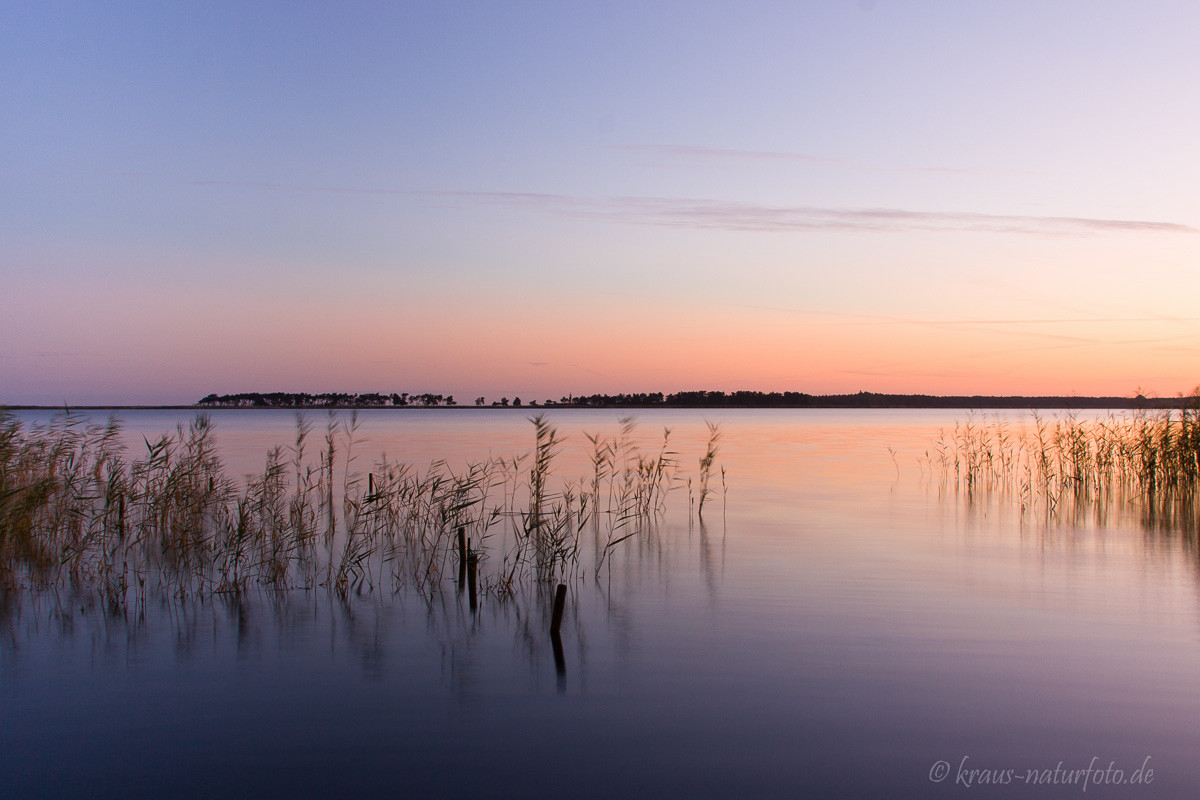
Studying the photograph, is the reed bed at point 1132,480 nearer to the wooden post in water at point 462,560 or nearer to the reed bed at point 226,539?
the reed bed at point 226,539

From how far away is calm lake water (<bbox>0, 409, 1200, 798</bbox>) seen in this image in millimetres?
6059

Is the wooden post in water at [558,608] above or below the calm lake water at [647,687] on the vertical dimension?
above

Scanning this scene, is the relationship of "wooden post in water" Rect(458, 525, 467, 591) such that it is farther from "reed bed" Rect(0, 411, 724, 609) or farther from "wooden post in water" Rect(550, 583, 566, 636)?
"wooden post in water" Rect(550, 583, 566, 636)

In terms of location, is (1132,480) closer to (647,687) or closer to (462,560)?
(462,560)

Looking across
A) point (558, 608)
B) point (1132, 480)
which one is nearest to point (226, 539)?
point (558, 608)

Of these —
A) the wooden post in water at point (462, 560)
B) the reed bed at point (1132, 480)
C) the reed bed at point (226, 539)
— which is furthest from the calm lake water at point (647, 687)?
the reed bed at point (1132, 480)

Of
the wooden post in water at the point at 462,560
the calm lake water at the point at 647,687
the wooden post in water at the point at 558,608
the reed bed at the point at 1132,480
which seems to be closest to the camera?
the calm lake water at the point at 647,687

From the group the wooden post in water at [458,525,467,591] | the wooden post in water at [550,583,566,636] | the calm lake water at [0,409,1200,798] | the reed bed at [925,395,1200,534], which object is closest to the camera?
the calm lake water at [0,409,1200,798]

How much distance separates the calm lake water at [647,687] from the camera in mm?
6059

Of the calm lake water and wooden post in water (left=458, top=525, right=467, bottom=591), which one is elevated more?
wooden post in water (left=458, top=525, right=467, bottom=591)

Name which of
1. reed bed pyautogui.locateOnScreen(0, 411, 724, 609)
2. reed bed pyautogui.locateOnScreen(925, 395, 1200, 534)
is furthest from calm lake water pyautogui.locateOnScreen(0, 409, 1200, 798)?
reed bed pyautogui.locateOnScreen(925, 395, 1200, 534)

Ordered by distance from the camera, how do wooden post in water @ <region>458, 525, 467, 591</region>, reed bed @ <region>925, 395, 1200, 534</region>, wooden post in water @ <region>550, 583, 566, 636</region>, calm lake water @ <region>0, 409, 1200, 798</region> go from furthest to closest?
reed bed @ <region>925, 395, 1200, 534</region> < wooden post in water @ <region>458, 525, 467, 591</region> < wooden post in water @ <region>550, 583, 566, 636</region> < calm lake water @ <region>0, 409, 1200, 798</region>

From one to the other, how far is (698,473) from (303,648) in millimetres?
19371

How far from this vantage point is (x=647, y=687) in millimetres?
7723
